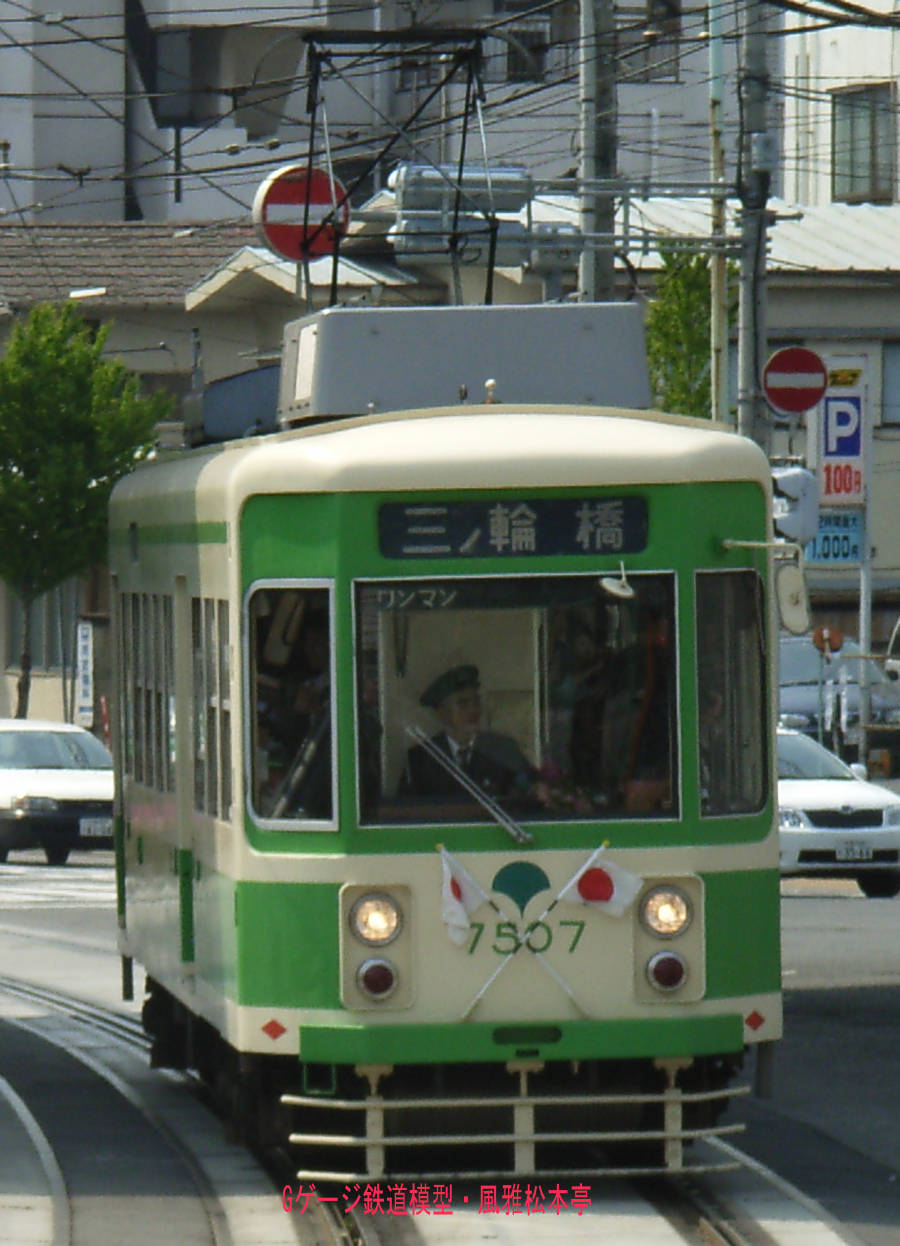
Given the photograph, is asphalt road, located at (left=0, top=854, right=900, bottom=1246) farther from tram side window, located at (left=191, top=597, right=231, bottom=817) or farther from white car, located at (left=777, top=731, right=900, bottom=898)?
tram side window, located at (left=191, top=597, right=231, bottom=817)

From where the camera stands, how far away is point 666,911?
9.46 m

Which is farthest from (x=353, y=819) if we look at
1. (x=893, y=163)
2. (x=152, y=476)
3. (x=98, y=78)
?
(x=98, y=78)

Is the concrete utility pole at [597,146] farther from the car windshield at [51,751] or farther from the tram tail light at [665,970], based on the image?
the tram tail light at [665,970]

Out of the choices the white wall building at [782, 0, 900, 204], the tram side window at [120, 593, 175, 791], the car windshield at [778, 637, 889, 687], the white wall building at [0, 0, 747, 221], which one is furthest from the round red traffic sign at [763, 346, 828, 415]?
the white wall building at [0, 0, 747, 221]

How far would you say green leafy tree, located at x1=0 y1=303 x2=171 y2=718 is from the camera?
40844mm

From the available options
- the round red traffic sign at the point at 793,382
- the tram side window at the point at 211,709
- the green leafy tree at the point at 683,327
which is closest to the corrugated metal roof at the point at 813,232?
the green leafy tree at the point at 683,327

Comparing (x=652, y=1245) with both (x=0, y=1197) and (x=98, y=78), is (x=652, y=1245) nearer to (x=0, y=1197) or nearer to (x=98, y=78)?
(x=0, y=1197)

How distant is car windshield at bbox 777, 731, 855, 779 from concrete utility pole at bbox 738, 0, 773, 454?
2775 mm

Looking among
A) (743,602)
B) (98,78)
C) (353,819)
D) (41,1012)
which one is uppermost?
(98,78)

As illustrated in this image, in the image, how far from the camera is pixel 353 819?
9359mm

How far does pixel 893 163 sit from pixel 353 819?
145ft

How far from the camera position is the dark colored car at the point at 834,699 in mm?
35375

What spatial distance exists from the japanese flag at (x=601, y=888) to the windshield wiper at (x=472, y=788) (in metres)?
0.20

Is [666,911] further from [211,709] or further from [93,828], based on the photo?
[93,828]
